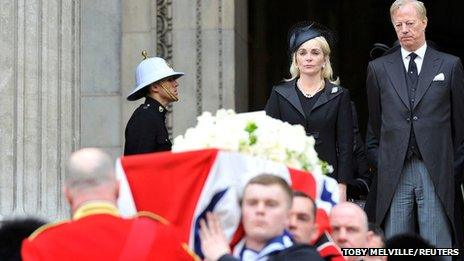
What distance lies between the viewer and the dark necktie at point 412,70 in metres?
12.4

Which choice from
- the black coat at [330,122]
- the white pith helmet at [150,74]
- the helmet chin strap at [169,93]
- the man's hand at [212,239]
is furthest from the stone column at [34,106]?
the man's hand at [212,239]

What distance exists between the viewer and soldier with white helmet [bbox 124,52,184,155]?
12812 millimetres

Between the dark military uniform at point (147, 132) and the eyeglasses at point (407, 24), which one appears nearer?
the eyeglasses at point (407, 24)

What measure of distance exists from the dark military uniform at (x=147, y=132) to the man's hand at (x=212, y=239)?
3687 mm

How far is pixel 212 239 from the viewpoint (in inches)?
350

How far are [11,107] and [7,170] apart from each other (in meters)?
0.55

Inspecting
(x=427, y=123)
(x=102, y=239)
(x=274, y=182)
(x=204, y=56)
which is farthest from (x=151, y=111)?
(x=102, y=239)

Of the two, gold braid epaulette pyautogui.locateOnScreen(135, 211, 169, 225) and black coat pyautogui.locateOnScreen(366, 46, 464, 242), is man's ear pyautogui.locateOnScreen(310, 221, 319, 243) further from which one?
black coat pyautogui.locateOnScreen(366, 46, 464, 242)

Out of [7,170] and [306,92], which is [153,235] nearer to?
[306,92]

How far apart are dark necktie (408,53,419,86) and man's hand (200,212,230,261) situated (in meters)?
3.65

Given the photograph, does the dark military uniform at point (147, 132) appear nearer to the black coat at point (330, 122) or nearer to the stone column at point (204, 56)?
the black coat at point (330, 122)

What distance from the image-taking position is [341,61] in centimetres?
2405

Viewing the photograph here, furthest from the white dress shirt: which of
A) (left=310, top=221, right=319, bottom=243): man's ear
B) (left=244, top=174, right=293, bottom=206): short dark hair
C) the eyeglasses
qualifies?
(left=244, top=174, right=293, bottom=206): short dark hair

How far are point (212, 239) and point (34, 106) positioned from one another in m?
5.28
